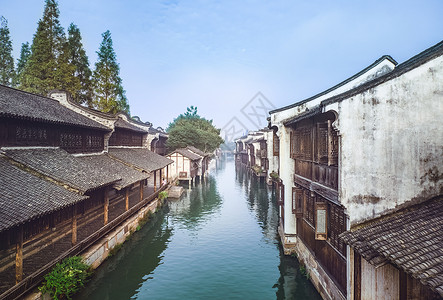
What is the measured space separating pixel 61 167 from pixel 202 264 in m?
9.01

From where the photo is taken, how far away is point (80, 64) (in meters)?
36.0

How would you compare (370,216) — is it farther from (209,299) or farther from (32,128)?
(32,128)

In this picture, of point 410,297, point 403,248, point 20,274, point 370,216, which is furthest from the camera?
point 20,274

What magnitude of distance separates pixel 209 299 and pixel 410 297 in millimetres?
Answer: 7776

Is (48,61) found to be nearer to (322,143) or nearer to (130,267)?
(130,267)

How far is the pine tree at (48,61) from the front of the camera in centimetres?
3100

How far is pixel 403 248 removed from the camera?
5988mm

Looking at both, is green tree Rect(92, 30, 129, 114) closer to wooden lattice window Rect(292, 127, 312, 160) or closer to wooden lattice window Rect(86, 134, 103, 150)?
wooden lattice window Rect(86, 134, 103, 150)

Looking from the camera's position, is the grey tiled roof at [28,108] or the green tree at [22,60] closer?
the grey tiled roof at [28,108]

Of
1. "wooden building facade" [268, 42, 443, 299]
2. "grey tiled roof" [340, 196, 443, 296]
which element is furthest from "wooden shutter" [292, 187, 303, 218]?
"grey tiled roof" [340, 196, 443, 296]

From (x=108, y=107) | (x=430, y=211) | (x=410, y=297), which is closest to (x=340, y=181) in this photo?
(x=430, y=211)

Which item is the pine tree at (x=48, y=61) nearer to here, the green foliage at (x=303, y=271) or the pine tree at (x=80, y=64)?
the pine tree at (x=80, y=64)

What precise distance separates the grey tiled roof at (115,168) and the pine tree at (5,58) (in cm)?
2728

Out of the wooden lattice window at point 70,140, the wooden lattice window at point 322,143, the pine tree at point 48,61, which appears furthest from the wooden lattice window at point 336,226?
the pine tree at point 48,61
